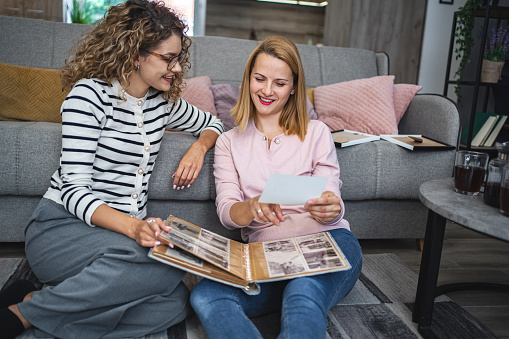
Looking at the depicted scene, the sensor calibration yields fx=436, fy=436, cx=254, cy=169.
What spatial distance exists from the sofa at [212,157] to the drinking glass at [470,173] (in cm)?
57

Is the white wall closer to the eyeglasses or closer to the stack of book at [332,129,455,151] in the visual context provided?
the stack of book at [332,129,455,151]

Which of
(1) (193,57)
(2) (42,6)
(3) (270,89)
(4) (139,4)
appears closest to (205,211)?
(3) (270,89)

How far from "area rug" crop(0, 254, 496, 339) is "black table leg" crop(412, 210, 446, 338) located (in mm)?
38

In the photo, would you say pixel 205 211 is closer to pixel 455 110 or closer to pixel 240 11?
pixel 455 110

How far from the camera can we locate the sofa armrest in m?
1.92

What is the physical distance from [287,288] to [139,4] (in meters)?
0.90

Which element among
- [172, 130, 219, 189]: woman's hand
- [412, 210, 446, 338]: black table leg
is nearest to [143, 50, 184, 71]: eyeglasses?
[172, 130, 219, 189]: woman's hand

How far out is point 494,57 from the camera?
305 centimetres

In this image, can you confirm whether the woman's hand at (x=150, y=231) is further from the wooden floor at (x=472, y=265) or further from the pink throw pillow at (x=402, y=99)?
the pink throw pillow at (x=402, y=99)

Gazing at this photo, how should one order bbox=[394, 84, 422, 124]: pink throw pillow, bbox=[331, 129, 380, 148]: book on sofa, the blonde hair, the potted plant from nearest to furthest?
the blonde hair
bbox=[331, 129, 380, 148]: book on sofa
bbox=[394, 84, 422, 124]: pink throw pillow
the potted plant

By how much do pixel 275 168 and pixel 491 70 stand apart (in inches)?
94.9

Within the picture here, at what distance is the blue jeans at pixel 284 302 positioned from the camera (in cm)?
Answer: 97

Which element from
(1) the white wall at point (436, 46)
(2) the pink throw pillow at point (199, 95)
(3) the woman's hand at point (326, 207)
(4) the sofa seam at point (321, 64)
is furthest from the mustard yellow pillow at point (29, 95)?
(1) the white wall at point (436, 46)

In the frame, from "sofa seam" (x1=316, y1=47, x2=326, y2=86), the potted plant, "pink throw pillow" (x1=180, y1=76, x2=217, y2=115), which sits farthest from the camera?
the potted plant
